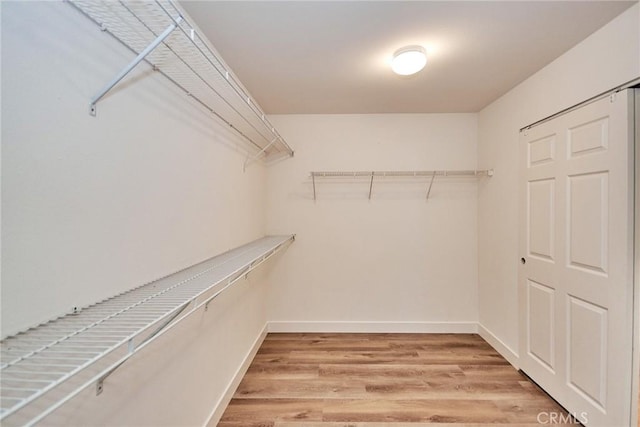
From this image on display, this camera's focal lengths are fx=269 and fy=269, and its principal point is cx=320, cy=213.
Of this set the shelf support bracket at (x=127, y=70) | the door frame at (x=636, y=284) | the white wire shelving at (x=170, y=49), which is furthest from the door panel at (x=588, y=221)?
the shelf support bracket at (x=127, y=70)

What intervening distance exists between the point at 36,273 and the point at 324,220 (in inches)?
95.6

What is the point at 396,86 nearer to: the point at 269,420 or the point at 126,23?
the point at 126,23

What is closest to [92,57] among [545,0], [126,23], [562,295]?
[126,23]

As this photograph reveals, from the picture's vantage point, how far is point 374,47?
66.1 inches

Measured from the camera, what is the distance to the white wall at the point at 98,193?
2.08 feet

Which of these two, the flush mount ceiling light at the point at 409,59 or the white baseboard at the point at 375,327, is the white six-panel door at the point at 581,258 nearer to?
the white baseboard at the point at 375,327

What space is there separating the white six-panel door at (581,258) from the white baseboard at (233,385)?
2.25 metres

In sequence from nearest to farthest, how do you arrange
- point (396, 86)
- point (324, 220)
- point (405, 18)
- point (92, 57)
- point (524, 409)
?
1. point (92, 57)
2. point (405, 18)
3. point (524, 409)
4. point (396, 86)
5. point (324, 220)

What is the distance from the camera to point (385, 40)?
1610mm

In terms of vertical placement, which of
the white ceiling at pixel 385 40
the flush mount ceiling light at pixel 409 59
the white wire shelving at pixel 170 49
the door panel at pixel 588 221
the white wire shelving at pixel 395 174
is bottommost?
the door panel at pixel 588 221

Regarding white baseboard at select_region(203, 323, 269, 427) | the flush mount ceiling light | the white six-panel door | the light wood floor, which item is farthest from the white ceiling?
the light wood floor

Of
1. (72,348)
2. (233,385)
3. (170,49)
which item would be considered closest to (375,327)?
(233,385)

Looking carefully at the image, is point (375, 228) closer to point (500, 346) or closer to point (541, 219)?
point (541, 219)

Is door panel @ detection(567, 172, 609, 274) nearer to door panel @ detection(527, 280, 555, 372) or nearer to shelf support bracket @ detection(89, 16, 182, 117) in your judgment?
door panel @ detection(527, 280, 555, 372)
